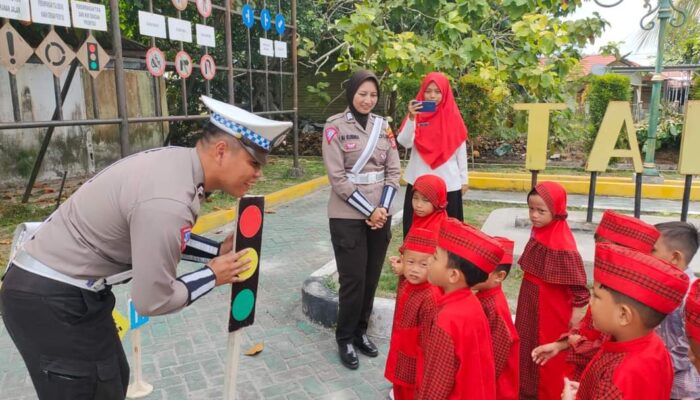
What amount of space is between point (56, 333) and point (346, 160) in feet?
6.44

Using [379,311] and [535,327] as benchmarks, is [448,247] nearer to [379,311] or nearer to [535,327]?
[535,327]

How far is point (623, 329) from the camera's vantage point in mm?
1669

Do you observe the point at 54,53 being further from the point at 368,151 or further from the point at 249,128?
the point at 249,128

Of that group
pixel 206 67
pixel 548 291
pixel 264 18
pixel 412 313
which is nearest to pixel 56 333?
pixel 412 313

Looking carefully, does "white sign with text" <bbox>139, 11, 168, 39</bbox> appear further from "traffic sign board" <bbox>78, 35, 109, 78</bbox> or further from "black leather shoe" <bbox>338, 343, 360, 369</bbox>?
"black leather shoe" <bbox>338, 343, 360, 369</bbox>

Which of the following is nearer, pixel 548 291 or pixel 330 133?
pixel 548 291

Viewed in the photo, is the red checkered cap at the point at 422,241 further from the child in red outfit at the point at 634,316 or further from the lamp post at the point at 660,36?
the lamp post at the point at 660,36

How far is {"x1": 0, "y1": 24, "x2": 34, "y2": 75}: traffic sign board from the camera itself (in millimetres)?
4574

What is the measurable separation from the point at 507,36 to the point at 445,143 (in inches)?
300

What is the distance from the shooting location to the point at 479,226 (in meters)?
6.68

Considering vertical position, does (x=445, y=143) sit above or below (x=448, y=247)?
above

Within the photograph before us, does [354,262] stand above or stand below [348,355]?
above

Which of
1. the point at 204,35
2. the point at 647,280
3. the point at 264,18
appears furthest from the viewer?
the point at 264,18

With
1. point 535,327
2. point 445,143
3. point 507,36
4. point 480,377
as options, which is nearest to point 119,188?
point 480,377
